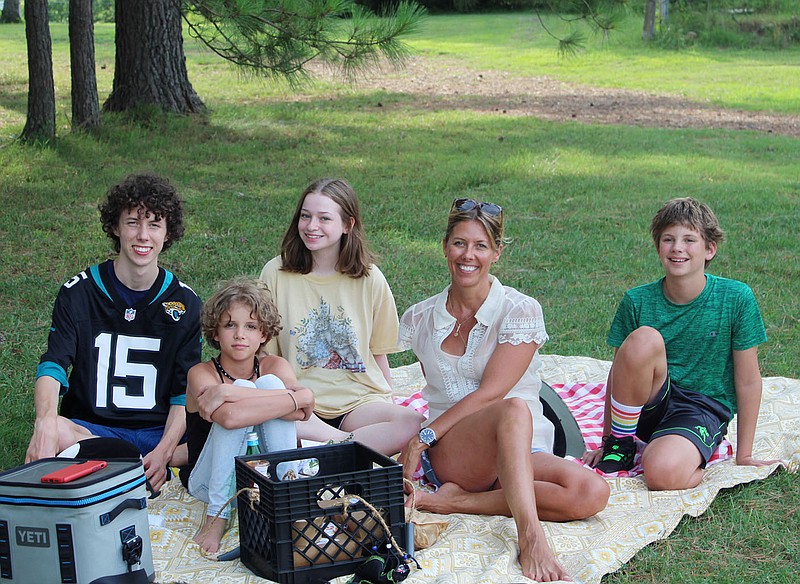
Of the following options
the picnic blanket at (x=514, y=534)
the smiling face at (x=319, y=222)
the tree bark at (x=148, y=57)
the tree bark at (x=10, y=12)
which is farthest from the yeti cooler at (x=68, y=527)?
the tree bark at (x=10, y=12)

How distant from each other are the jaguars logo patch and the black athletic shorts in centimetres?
189

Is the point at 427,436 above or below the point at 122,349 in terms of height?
below

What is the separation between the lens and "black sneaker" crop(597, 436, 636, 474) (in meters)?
3.87

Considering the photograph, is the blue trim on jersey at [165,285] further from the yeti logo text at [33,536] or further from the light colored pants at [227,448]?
the yeti logo text at [33,536]

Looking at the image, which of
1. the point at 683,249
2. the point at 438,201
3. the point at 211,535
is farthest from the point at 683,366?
the point at 438,201

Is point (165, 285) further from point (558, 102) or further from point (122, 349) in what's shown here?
point (558, 102)

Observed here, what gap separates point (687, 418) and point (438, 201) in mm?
5144

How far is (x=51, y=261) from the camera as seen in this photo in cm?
683

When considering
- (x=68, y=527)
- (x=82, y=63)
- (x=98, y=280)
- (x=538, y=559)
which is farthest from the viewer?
(x=82, y=63)

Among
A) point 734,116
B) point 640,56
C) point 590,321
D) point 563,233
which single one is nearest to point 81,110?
point 563,233

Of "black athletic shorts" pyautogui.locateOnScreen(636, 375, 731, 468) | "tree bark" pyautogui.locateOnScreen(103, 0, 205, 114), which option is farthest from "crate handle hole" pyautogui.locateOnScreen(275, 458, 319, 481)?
"tree bark" pyautogui.locateOnScreen(103, 0, 205, 114)

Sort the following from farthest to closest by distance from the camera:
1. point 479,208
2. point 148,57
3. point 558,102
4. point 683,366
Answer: point 558,102, point 148,57, point 683,366, point 479,208

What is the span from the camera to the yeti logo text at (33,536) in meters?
2.80

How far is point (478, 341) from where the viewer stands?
3.58 metres
